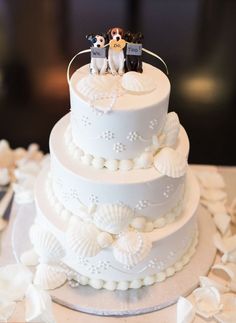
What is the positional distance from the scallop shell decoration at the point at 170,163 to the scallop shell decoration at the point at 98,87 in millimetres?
217

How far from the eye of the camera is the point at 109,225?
1.43 meters

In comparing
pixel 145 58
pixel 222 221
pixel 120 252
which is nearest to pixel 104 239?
pixel 120 252

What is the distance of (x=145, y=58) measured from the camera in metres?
2.99

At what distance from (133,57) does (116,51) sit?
0.06m

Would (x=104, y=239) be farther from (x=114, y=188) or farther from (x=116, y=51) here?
(x=116, y=51)

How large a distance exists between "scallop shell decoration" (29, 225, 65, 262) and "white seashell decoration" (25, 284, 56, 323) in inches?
4.0

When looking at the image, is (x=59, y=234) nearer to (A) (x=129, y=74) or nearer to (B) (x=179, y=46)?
(A) (x=129, y=74)

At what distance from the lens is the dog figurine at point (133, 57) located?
4.73ft

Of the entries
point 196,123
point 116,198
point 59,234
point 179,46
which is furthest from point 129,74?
point 179,46

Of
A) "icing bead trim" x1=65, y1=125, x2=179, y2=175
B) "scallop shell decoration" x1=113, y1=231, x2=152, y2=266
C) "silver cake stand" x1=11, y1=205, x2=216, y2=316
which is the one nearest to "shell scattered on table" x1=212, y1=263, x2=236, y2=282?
"silver cake stand" x1=11, y1=205, x2=216, y2=316

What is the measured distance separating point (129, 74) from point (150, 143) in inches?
8.2

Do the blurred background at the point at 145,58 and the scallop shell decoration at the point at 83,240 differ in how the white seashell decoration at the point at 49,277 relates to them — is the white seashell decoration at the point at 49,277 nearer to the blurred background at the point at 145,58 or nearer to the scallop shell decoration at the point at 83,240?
the scallop shell decoration at the point at 83,240

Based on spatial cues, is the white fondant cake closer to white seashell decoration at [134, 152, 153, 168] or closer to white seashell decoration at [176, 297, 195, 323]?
white seashell decoration at [134, 152, 153, 168]

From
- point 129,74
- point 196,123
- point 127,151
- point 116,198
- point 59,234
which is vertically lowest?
point 196,123
